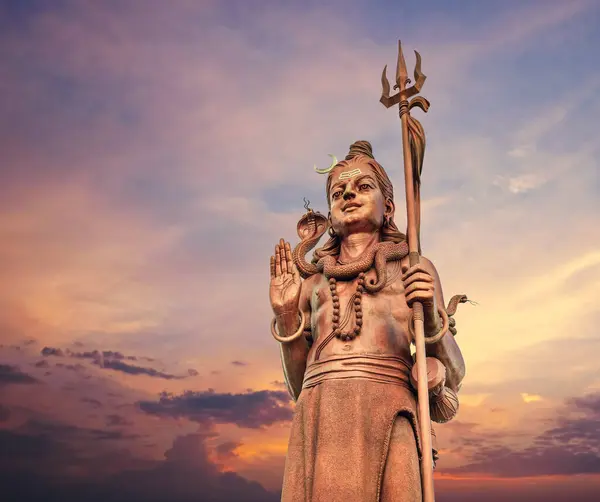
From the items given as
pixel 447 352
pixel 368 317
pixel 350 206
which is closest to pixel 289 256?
pixel 350 206

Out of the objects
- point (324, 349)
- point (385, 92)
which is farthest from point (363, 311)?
point (385, 92)

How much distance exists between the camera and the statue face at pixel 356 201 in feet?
25.0

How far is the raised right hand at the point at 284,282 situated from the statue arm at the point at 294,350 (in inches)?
3.3

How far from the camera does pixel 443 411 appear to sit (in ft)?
23.2

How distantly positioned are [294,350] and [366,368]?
990 mm

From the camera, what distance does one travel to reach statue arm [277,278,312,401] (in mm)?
7395

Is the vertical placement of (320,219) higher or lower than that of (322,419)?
higher

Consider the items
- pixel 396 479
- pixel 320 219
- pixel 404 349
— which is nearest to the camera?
pixel 396 479

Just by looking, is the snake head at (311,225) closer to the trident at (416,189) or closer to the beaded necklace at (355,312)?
the beaded necklace at (355,312)

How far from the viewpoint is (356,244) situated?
25.1ft

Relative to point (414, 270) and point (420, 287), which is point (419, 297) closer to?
point (420, 287)

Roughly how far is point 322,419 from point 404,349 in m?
1.06

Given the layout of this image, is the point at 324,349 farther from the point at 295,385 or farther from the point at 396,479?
the point at 396,479

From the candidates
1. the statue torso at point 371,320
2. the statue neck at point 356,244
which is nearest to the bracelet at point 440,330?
the statue torso at point 371,320
